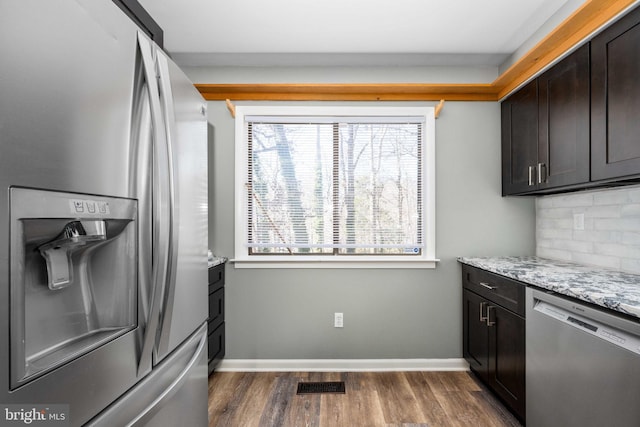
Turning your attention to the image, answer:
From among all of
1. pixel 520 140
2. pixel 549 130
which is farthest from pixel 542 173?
pixel 520 140

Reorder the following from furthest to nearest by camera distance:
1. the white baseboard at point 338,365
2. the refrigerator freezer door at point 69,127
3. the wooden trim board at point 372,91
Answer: the white baseboard at point 338,365 < the wooden trim board at point 372,91 < the refrigerator freezer door at point 69,127

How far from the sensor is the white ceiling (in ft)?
6.83

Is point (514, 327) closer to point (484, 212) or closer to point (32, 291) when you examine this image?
point (484, 212)

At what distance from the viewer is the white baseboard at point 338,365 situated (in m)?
2.66

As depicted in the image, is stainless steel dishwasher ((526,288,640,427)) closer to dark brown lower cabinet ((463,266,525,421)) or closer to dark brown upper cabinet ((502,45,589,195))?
dark brown lower cabinet ((463,266,525,421))

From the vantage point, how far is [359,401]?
222 centimetres

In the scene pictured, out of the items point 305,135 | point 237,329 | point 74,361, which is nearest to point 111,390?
point 74,361

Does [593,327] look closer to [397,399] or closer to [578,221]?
[578,221]

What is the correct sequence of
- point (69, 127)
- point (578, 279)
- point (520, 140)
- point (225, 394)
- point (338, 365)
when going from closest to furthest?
point (69, 127) < point (578, 279) < point (225, 394) < point (520, 140) < point (338, 365)

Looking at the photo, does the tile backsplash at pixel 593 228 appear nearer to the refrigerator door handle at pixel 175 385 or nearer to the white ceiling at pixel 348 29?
the white ceiling at pixel 348 29

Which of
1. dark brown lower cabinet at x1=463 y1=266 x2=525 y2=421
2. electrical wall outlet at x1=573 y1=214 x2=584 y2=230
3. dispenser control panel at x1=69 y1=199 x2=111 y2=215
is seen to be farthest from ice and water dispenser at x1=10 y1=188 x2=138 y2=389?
electrical wall outlet at x1=573 y1=214 x2=584 y2=230

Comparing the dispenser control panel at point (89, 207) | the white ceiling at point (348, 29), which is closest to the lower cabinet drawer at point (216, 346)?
the dispenser control panel at point (89, 207)

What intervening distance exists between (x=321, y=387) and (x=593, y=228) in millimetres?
2144

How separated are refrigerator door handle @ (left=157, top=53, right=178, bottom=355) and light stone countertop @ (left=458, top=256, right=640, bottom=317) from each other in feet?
5.21
